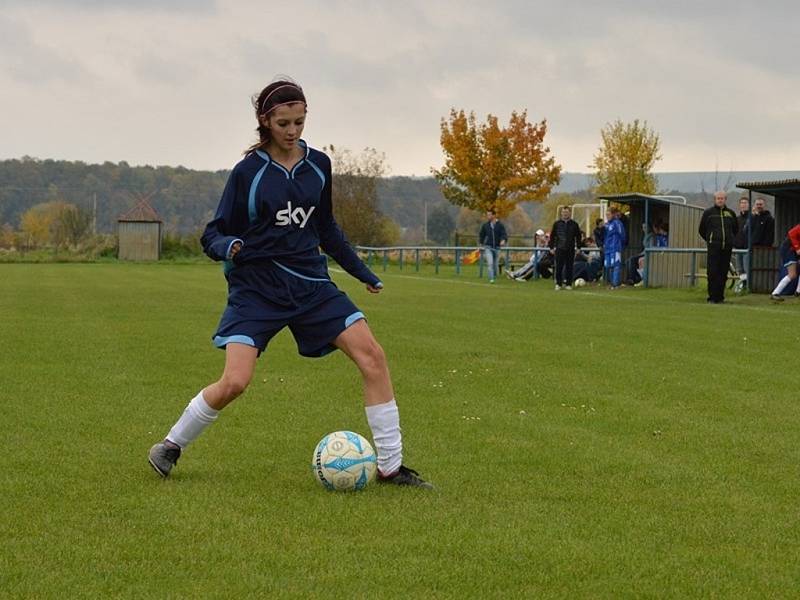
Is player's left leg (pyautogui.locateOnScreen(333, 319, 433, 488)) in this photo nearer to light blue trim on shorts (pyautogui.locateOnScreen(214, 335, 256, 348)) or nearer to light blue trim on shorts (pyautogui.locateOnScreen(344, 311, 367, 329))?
light blue trim on shorts (pyautogui.locateOnScreen(344, 311, 367, 329))

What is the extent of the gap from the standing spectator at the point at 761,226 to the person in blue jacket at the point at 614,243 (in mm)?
4852

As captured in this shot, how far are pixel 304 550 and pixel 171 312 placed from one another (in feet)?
54.7

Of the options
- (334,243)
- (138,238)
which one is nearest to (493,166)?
(138,238)

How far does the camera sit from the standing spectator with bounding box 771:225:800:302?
25.7 m

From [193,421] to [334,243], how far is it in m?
1.17

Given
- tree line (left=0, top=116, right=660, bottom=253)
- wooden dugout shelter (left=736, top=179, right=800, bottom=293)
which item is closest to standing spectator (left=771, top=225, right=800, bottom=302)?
wooden dugout shelter (left=736, top=179, right=800, bottom=293)

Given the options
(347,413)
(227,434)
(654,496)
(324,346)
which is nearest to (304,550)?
(324,346)

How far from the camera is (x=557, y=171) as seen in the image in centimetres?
6306

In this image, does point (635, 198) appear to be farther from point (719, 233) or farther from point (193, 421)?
point (193, 421)

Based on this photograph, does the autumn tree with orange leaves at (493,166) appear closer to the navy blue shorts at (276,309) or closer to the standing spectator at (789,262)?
the standing spectator at (789,262)

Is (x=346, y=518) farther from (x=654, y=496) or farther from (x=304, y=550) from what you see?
(x=654, y=496)

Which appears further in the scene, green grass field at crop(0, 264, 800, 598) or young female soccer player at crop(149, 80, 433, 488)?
young female soccer player at crop(149, 80, 433, 488)

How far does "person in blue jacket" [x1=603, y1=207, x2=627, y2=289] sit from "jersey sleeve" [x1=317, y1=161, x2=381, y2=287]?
89.0ft

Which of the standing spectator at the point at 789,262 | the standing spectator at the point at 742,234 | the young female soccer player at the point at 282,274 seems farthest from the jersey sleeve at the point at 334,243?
the standing spectator at the point at 742,234
